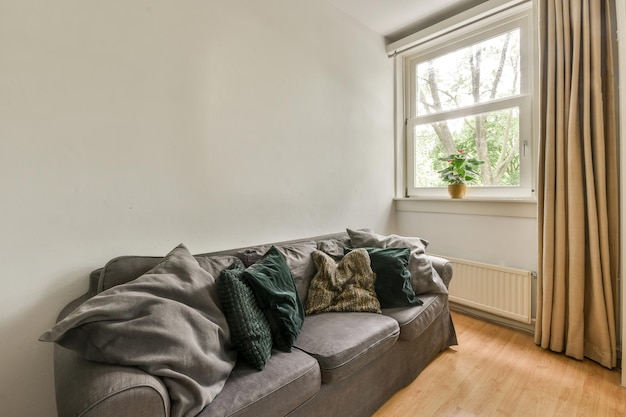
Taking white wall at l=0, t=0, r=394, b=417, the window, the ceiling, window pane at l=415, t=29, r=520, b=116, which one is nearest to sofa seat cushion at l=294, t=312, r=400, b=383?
white wall at l=0, t=0, r=394, b=417

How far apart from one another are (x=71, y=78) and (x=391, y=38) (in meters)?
2.83

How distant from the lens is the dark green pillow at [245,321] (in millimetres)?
1260

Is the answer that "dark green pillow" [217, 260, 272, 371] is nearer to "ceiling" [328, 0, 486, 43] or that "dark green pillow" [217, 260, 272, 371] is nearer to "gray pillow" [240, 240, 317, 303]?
"gray pillow" [240, 240, 317, 303]

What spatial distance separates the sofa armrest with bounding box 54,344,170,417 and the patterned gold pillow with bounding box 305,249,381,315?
1.00 metres

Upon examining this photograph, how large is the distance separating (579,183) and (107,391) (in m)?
2.62

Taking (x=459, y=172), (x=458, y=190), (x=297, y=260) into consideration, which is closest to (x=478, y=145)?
(x=459, y=172)

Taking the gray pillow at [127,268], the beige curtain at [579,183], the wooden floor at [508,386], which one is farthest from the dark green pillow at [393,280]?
the beige curtain at [579,183]

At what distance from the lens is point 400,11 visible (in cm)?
275

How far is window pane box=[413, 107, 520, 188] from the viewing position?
265 cm

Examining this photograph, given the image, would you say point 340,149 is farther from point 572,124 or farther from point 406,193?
point 572,124

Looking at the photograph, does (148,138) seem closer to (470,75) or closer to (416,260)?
(416,260)

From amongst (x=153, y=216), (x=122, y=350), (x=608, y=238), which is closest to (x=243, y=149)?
(x=153, y=216)

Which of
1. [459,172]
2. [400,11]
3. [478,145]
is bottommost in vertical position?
[459,172]

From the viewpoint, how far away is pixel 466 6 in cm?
272
